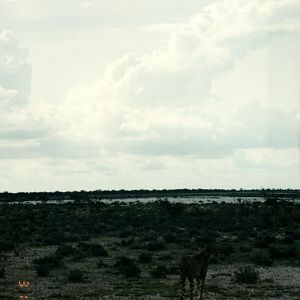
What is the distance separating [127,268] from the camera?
24.5m

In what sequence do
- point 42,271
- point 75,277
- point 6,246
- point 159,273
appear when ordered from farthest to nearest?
1. point 6,246
2. point 42,271
3. point 159,273
4. point 75,277

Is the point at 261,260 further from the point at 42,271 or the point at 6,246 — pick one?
the point at 6,246

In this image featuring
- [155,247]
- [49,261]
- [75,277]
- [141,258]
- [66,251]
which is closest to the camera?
[75,277]

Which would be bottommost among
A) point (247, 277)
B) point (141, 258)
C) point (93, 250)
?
point (247, 277)

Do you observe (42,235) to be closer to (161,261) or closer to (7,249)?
(7,249)

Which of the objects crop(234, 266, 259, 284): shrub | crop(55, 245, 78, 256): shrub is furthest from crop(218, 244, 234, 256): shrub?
crop(234, 266, 259, 284): shrub

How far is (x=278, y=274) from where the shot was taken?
24766 mm

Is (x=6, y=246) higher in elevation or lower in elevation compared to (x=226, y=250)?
higher

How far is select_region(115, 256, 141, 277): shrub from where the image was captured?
79.6ft

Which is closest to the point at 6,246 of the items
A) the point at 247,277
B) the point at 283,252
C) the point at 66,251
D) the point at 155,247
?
the point at 66,251

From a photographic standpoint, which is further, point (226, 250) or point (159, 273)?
point (226, 250)

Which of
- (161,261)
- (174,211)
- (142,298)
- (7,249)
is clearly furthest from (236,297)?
(174,211)

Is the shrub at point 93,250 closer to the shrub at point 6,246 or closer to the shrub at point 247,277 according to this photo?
the shrub at point 6,246

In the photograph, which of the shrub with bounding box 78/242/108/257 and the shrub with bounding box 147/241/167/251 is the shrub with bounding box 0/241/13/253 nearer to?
the shrub with bounding box 78/242/108/257
